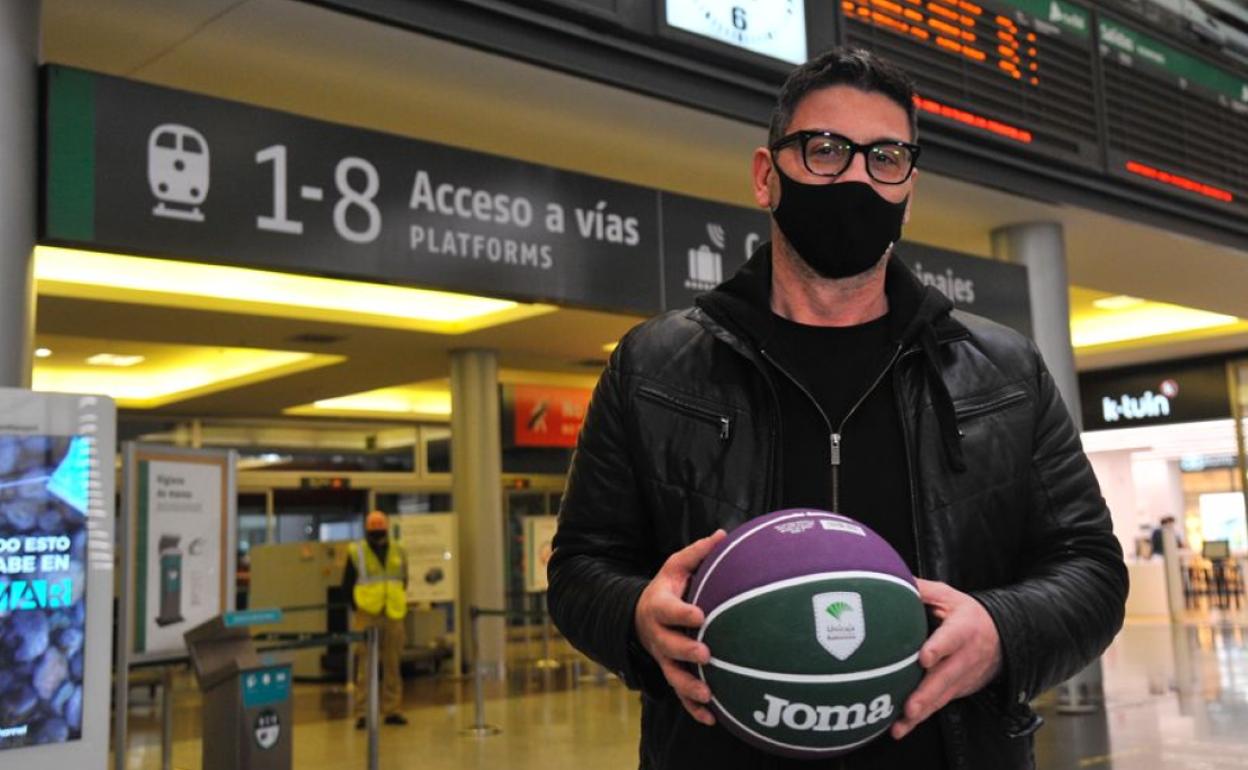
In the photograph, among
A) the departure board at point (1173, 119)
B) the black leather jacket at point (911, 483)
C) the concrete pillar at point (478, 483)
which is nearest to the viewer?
the black leather jacket at point (911, 483)

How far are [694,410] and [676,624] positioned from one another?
34cm

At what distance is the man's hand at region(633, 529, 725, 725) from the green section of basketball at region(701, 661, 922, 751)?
0.10 ft

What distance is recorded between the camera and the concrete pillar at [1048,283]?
874 centimetres

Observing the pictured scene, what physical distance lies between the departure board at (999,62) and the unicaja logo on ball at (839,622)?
17.6 ft

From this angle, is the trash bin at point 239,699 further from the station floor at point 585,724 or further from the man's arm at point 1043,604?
the man's arm at point 1043,604

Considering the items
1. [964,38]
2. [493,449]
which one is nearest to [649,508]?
[964,38]

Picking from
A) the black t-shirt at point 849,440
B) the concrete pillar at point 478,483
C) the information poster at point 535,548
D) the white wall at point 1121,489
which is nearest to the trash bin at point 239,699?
the black t-shirt at point 849,440

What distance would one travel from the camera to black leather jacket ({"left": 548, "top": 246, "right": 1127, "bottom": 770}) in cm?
158

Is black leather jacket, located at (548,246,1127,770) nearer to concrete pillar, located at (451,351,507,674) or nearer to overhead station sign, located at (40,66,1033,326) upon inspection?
overhead station sign, located at (40,66,1033,326)

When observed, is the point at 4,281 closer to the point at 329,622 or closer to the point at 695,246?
the point at 695,246

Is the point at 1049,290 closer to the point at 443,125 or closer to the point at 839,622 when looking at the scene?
the point at 443,125

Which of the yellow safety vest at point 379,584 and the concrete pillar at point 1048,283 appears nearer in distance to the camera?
the concrete pillar at point 1048,283

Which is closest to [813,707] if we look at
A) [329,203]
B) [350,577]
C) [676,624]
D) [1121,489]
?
[676,624]

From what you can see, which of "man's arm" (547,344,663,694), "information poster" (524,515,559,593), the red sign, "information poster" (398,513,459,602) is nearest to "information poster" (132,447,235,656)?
"man's arm" (547,344,663,694)
